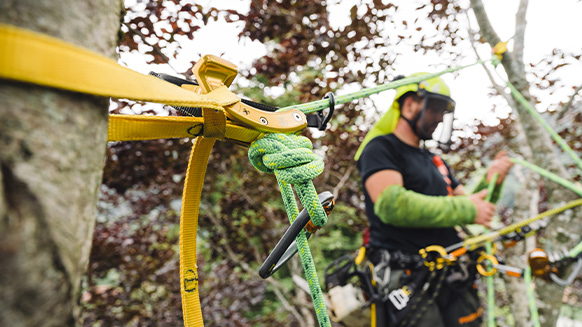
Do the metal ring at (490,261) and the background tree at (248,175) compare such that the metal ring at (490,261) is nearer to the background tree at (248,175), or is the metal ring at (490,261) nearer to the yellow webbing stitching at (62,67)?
the background tree at (248,175)

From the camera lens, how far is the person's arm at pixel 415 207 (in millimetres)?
1892

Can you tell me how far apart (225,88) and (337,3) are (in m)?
1.93

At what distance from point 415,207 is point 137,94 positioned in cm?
165

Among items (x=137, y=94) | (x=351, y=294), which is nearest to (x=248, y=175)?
(x=351, y=294)

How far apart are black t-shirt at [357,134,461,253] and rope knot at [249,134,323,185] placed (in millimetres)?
1233

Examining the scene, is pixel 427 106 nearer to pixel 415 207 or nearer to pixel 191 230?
pixel 415 207

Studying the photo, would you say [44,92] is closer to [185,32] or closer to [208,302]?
[185,32]

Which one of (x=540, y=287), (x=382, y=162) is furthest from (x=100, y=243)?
(x=540, y=287)

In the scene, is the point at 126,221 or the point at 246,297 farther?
the point at 246,297

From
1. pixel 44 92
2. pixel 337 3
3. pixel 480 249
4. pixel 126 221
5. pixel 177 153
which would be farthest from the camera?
pixel 126 221

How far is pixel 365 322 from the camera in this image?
82.8 inches

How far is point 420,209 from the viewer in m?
1.89

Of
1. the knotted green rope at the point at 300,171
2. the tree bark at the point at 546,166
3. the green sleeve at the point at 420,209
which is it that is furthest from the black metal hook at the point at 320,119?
the tree bark at the point at 546,166

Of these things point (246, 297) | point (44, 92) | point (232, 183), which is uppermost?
point (44, 92)
